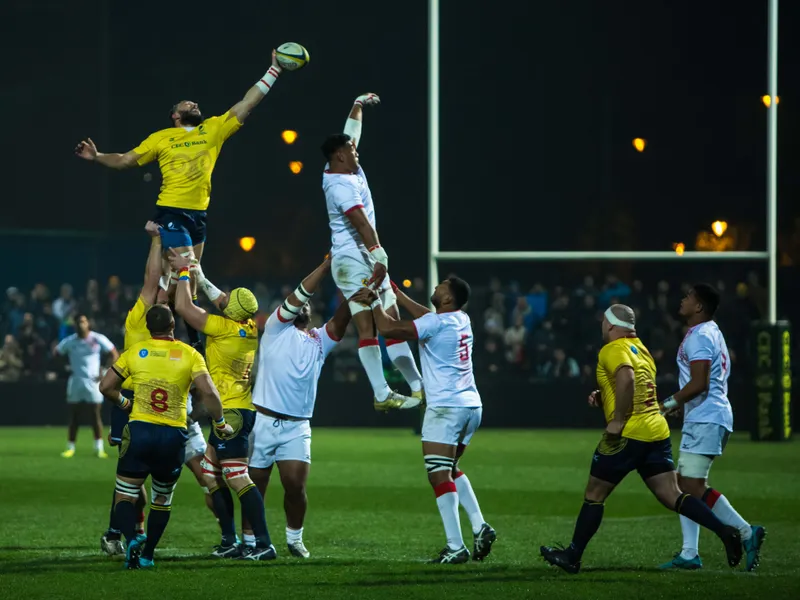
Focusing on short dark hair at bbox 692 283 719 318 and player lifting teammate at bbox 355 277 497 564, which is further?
short dark hair at bbox 692 283 719 318

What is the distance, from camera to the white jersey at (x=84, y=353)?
19625 mm

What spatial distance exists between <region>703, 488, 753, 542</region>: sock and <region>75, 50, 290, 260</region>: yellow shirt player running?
4473 mm

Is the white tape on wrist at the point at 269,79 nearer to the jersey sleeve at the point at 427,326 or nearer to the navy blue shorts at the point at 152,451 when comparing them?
the jersey sleeve at the point at 427,326

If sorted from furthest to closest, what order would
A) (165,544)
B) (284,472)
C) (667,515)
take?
(667,515)
(165,544)
(284,472)

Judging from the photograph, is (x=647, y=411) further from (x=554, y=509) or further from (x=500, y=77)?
(x=500, y=77)

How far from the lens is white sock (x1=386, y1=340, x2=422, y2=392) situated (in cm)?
1037

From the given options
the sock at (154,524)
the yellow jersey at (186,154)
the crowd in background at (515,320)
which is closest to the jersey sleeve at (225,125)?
the yellow jersey at (186,154)

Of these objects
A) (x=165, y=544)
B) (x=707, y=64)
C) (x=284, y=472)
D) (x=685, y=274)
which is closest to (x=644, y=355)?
(x=284, y=472)

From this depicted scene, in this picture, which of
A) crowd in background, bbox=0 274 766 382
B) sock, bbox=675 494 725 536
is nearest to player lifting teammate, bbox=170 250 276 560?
sock, bbox=675 494 725 536

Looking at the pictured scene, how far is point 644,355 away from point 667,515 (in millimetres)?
4433

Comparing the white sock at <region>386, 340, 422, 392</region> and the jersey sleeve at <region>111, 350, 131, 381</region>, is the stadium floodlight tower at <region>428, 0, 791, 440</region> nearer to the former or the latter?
the white sock at <region>386, 340, 422, 392</region>

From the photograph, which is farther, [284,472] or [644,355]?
[284,472]

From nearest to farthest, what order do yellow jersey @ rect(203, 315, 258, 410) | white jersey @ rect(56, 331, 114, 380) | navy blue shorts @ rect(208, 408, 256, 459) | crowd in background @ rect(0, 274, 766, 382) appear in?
1. navy blue shorts @ rect(208, 408, 256, 459)
2. yellow jersey @ rect(203, 315, 258, 410)
3. white jersey @ rect(56, 331, 114, 380)
4. crowd in background @ rect(0, 274, 766, 382)

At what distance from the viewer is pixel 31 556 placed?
1017 cm
